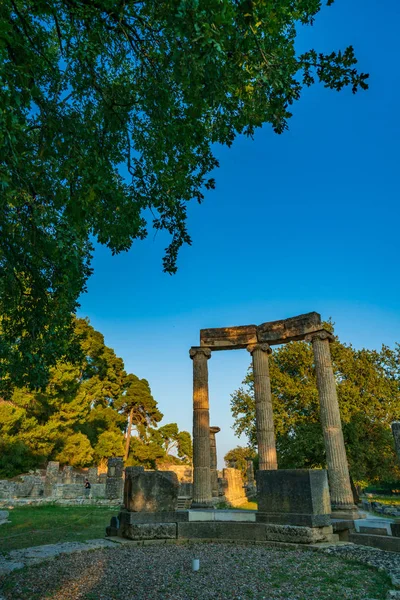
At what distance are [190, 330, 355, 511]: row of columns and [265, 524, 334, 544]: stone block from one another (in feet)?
14.3

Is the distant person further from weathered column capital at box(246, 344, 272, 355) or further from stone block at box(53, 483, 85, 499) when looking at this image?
weathered column capital at box(246, 344, 272, 355)

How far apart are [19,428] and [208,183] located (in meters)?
26.2

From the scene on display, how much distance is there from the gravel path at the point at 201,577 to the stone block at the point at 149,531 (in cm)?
120

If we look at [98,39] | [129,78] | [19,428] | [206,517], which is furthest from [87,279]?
[19,428]

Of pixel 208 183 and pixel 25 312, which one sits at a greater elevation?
pixel 208 183

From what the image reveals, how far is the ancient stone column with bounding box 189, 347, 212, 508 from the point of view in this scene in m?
13.3

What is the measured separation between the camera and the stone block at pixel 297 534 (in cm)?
787

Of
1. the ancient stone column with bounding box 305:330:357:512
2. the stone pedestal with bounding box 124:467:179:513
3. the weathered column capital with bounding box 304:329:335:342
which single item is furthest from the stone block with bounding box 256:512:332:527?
the weathered column capital with bounding box 304:329:335:342

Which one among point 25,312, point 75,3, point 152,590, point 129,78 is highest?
point 129,78

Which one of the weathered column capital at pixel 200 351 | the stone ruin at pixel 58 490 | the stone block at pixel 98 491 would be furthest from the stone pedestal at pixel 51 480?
the weathered column capital at pixel 200 351

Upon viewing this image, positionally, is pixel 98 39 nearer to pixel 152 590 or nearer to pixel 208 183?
pixel 208 183

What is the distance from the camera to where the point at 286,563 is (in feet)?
21.1

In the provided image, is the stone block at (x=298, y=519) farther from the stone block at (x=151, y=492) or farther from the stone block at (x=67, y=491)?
the stone block at (x=67, y=491)

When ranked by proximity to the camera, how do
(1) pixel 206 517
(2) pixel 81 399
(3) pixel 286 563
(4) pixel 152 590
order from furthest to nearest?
(2) pixel 81 399, (1) pixel 206 517, (3) pixel 286 563, (4) pixel 152 590
